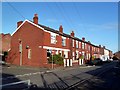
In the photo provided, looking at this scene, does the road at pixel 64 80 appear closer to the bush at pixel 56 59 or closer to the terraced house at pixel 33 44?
the bush at pixel 56 59

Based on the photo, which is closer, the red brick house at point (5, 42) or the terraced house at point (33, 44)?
the terraced house at point (33, 44)

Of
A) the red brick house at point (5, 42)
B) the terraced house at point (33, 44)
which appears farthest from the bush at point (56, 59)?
the red brick house at point (5, 42)

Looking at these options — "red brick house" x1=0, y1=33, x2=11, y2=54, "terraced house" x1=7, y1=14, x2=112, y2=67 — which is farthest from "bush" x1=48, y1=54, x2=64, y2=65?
"red brick house" x1=0, y1=33, x2=11, y2=54

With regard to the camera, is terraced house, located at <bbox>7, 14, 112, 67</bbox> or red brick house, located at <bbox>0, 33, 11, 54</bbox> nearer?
terraced house, located at <bbox>7, 14, 112, 67</bbox>

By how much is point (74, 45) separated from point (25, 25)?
1837 centimetres

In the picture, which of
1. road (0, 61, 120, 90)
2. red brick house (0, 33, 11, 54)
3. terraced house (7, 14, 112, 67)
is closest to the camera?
→ road (0, 61, 120, 90)

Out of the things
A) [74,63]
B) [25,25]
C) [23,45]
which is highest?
[25,25]

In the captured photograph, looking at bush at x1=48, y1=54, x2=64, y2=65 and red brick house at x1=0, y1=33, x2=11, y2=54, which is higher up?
red brick house at x1=0, y1=33, x2=11, y2=54

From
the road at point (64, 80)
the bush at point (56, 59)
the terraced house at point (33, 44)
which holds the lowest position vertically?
the road at point (64, 80)

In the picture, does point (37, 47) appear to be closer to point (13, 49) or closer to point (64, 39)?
point (13, 49)

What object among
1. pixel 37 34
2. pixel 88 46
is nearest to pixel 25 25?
pixel 37 34

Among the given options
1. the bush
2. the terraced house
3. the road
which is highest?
the terraced house

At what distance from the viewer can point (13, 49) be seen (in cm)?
4306

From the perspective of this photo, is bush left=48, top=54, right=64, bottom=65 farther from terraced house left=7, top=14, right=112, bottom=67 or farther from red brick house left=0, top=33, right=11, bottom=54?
red brick house left=0, top=33, right=11, bottom=54
